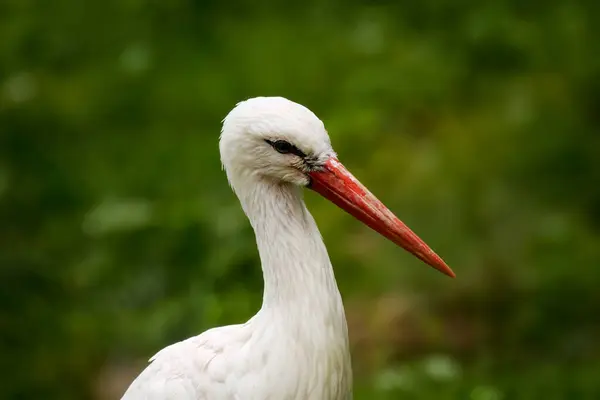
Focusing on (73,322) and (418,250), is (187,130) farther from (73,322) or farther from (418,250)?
(418,250)

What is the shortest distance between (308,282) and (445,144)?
3737mm

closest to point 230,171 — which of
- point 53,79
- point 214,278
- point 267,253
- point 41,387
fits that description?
point 267,253

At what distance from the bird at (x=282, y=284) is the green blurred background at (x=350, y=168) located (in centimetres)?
155

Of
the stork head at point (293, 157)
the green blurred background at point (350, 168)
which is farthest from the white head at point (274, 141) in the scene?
the green blurred background at point (350, 168)

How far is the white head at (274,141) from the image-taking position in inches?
125

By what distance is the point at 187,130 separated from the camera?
7.33 m

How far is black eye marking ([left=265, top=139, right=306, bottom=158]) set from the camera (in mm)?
3213

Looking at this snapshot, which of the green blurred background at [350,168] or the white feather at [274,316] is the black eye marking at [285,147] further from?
the green blurred background at [350,168]

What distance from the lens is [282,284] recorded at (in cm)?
332

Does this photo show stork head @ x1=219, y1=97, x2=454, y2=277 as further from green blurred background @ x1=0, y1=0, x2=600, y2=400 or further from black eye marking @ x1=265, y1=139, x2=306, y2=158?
green blurred background @ x1=0, y1=0, x2=600, y2=400

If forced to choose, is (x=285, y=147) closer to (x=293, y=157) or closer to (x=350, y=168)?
(x=293, y=157)

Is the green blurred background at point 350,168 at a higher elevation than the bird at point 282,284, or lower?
higher

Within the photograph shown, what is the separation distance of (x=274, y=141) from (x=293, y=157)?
2.9 inches

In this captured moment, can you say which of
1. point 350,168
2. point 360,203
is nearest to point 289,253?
point 360,203
